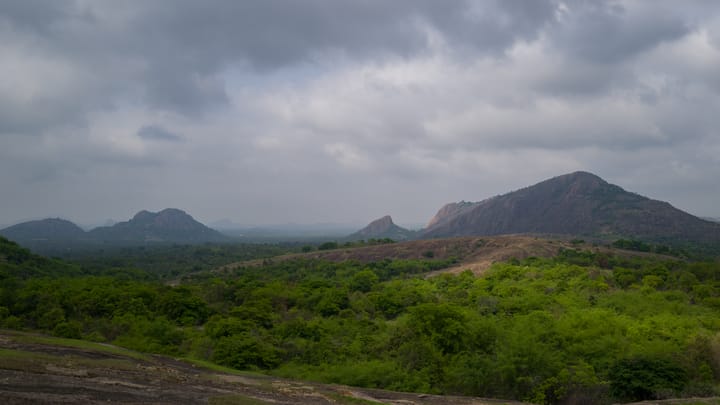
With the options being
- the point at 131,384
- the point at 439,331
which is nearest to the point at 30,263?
the point at 439,331

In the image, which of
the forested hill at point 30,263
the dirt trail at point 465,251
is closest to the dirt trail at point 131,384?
the dirt trail at point 465,251

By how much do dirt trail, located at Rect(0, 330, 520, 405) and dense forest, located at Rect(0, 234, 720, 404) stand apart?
17.9 ft

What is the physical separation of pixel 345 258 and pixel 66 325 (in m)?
66.9

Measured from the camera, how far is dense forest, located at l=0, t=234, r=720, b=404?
2358cm

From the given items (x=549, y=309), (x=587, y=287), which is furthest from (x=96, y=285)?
(x=587, y=287)

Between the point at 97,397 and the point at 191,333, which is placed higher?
the point at 97,397

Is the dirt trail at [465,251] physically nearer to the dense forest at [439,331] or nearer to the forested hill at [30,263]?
the dense forest at [439,331]

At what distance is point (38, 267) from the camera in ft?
234

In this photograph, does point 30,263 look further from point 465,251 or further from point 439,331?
point 465,251

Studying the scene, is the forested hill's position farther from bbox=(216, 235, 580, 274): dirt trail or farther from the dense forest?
bbox=(216, 235, 580, 274): dirt trail

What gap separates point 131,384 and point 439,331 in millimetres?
18579

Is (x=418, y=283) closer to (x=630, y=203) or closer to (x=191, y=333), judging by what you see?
(x=191, y=333)

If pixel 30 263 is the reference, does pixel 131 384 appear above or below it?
below

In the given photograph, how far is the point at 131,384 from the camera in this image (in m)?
14.3
